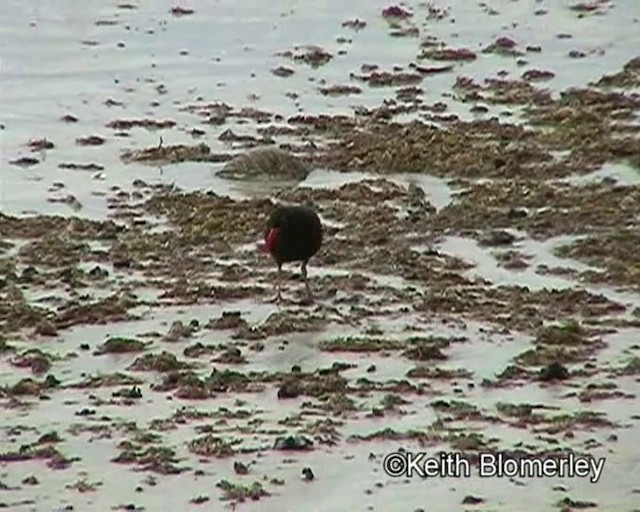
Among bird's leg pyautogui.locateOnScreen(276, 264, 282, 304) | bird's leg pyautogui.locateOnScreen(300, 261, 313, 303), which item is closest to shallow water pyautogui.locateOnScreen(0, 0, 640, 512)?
bird's leg pyautogui.locateOnScreen(276, 264, 282, 304)

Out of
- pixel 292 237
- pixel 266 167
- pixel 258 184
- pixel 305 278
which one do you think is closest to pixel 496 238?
pixel 305 278

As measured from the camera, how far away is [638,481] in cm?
786

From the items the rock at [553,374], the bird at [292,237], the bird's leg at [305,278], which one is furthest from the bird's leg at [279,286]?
the rock at [553,374]

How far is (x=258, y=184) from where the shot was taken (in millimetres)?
16125

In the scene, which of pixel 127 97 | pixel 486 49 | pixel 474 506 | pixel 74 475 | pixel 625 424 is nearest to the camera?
pixel 474 506

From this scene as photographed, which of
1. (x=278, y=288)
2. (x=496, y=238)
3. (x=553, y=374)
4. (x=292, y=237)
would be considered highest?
(x=292, y=237)

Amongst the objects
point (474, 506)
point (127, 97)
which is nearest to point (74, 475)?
point (474, 506)

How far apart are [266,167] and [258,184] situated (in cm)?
32

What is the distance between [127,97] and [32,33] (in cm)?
391

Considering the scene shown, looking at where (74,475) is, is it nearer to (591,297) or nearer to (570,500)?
(570,500)

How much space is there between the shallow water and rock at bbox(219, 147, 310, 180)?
18 centimetres

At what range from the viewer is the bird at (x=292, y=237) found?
12.1 metres

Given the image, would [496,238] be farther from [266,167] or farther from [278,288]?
[266,167]

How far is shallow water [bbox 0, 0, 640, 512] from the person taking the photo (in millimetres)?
7922
